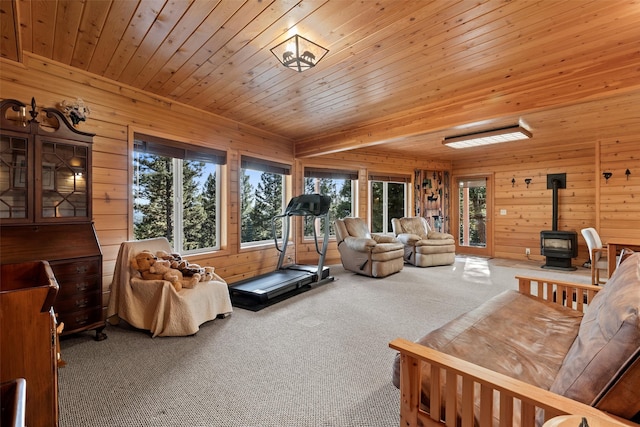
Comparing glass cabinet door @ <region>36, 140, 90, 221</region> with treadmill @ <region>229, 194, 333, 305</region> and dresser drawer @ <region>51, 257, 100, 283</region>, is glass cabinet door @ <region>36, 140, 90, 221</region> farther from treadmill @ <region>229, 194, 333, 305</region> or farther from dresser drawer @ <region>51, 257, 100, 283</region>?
treadmill @ <region>229, 194, 333, 305</region>

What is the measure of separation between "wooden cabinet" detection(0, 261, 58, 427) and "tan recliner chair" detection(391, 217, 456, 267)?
557 cm

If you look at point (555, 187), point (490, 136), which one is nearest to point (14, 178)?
point (490, 136)

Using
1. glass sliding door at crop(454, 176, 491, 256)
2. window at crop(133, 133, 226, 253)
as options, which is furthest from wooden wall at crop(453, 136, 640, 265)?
window at crop(133, 133, 226, 253)

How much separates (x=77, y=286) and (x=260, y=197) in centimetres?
299

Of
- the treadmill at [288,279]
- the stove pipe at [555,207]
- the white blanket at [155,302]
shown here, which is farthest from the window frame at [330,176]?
the stove pipe at [555,207]

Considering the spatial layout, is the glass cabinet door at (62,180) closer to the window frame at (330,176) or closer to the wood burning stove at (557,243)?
the window frame at (330,176)

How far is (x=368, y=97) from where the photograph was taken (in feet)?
11.4

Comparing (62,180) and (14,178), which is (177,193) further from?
(14,178)

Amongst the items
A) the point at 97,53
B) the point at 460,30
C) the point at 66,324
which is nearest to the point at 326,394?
the point at 66,324

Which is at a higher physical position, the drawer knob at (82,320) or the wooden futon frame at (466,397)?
the wooden futon frame at (466,397)

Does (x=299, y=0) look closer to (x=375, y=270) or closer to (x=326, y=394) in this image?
(x=326, y=394)

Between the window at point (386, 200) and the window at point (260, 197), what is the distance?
2272 mm

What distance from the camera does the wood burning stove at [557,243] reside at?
5656 mm

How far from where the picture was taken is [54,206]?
2.54 metres
